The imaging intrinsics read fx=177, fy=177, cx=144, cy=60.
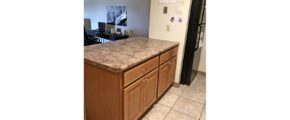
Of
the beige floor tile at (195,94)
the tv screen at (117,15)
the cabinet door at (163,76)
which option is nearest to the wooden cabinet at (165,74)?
the cabinet door at (163,76)

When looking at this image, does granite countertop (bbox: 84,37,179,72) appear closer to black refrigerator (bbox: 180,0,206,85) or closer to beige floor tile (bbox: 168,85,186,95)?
black refrigerator (bbox: 180,0,206,85)

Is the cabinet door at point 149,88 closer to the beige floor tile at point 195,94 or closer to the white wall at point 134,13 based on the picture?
the beige floor tile at point 195,94

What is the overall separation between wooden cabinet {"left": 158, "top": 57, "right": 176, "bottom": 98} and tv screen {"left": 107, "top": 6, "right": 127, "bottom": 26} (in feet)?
8.60

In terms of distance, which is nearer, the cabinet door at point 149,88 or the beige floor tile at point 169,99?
the cabinet door at point 149,88

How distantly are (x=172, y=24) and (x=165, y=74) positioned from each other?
2.59 feet

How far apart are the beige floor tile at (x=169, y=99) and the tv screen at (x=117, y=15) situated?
2814 millimetres

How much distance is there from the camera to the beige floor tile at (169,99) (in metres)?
2.50

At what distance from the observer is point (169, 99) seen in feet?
8.59

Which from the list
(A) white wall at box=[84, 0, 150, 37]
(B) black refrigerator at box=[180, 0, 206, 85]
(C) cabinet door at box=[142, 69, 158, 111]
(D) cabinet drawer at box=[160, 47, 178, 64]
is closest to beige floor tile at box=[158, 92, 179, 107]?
(C) cabinet door at box=[142, 69, 158, 111]
